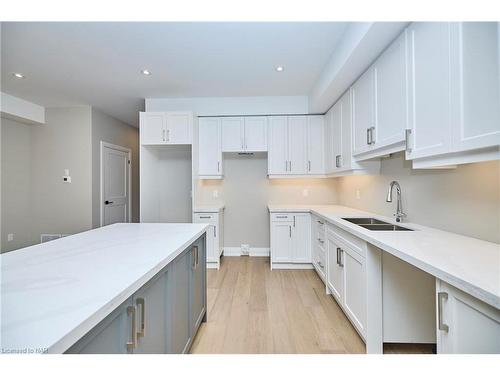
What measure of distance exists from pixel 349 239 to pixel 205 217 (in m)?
2.24

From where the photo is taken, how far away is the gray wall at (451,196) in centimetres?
141

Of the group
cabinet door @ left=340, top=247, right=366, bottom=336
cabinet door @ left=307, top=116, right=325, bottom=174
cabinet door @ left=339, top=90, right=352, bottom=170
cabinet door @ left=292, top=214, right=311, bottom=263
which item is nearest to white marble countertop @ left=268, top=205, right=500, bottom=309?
cabinet door @ left=340, top=247, right=366, bottom=336

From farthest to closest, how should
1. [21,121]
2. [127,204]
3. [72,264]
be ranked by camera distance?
[127,204] → [21,121] → [72,264]

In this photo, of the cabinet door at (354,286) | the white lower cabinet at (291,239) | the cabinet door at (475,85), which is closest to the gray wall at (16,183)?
the white lower cabinet at (291,239)

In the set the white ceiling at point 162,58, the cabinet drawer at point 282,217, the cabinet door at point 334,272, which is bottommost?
the cabinet door at point 334,272

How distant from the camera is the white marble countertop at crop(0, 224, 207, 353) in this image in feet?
1.97

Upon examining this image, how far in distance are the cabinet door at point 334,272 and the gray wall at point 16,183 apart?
5125 millimetres

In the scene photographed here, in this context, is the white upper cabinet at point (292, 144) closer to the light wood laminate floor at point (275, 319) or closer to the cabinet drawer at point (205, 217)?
the cabinet drawer at point (205, 217)

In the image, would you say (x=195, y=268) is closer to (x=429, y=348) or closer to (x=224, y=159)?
(x=429, y=348)

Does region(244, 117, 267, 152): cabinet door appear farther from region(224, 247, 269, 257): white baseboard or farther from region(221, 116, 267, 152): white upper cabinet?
region(224, 247, 269, 257): white baseboard

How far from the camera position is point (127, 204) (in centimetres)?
539

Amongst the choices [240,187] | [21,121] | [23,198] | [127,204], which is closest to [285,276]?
[240,187]

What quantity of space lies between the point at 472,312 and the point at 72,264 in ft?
5.48

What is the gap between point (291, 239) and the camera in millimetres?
3514
